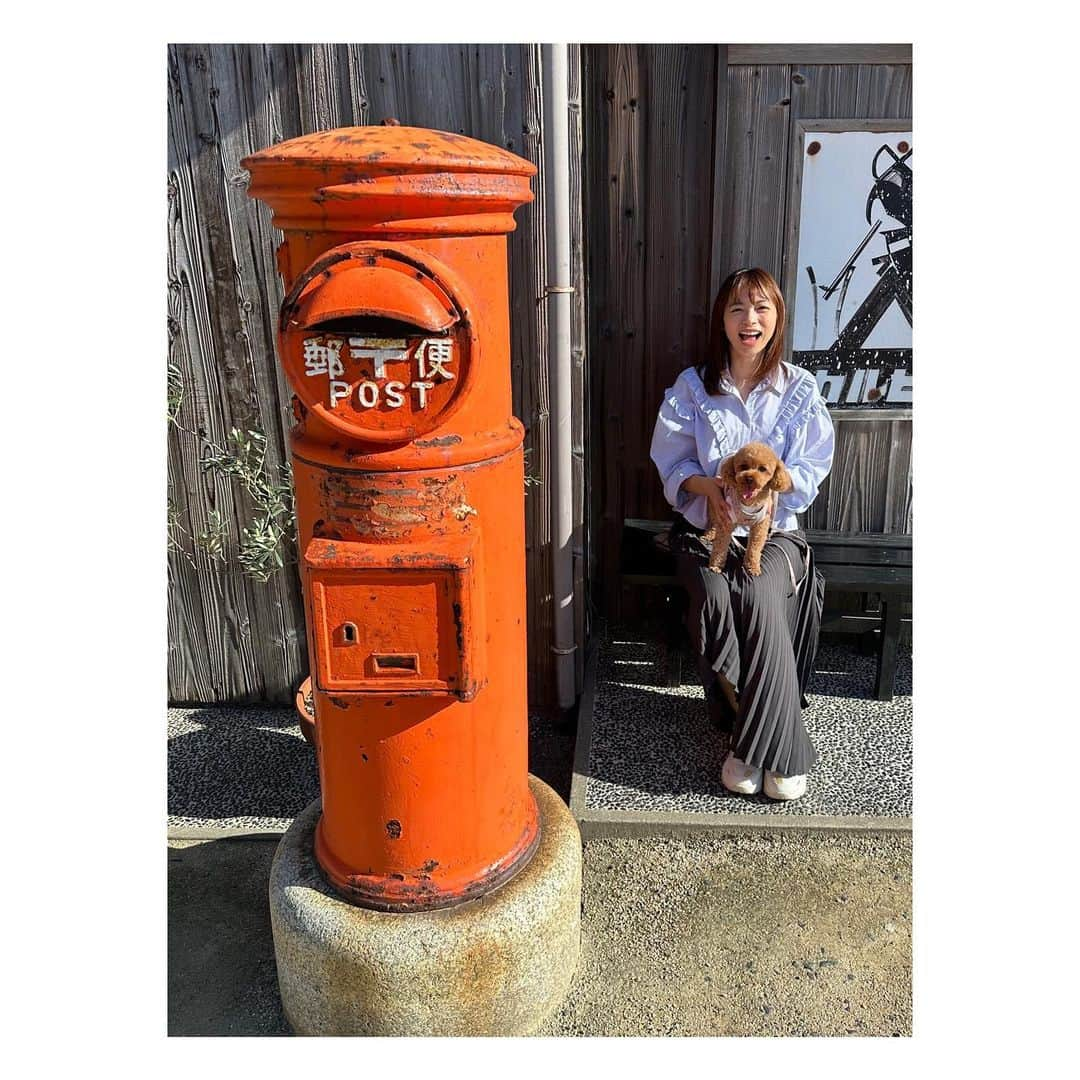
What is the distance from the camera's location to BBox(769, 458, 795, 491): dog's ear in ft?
10.7

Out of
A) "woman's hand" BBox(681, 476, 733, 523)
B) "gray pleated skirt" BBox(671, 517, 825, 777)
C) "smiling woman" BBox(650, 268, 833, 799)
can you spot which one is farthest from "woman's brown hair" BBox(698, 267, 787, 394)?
"gray pleated skirt" BBox(671, 517, 825, 777)

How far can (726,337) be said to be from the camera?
138 inches

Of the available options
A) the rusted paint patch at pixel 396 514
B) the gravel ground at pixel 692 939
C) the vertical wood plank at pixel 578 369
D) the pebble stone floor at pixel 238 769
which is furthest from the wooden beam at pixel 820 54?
the pebble stone floor at pixel 238 769

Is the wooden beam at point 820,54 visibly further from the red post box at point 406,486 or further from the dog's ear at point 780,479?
the red post box at point 406,486

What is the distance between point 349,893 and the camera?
2.52 meters

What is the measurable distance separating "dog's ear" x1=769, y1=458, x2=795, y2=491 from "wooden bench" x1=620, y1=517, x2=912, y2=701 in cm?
57

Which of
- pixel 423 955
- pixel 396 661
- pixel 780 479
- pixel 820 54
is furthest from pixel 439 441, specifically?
pixel 820 54

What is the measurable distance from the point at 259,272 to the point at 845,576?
8.23ft

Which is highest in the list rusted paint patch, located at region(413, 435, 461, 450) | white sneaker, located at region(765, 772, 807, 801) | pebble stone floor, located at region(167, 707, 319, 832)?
rusted paint patch, located at region(413, 435, 461, 450)

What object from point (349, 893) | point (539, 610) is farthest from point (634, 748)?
point (349, 893)

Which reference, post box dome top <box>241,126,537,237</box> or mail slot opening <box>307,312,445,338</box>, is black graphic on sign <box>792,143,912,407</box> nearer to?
post box dome top <box>241,126,537,237</box>

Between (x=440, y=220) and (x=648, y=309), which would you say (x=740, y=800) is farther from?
(x=440, y=220)

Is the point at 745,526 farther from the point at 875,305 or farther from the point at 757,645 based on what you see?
the point at 875,305

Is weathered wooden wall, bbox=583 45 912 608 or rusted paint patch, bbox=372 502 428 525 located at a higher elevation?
weathered wooden wall, bbox=583 45 912 608
